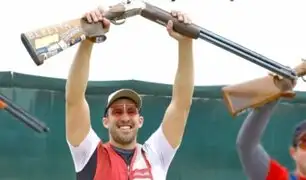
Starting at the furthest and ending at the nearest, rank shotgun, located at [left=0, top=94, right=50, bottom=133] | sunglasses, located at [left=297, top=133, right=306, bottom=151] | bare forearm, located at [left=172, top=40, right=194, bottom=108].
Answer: bare forearm, located at [left=172, top=40, right=194, bottom=108] < shotgun, located at [left=0, top=94, right=50, bottom=133] < sunglasses, located at [left=297, top=133, right=306, bottom=151]

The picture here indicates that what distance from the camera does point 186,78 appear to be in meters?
2.71

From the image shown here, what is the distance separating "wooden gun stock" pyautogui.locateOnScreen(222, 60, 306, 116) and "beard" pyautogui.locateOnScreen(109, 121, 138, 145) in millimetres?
370

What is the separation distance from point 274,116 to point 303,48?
0.47 meters

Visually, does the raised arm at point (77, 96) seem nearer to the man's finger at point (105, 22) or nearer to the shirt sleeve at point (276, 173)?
the man's finger at point (105, 22)

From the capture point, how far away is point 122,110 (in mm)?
2641

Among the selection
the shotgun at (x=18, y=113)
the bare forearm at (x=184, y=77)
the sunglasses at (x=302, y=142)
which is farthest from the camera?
the bare forearm at (x=184, y=77)

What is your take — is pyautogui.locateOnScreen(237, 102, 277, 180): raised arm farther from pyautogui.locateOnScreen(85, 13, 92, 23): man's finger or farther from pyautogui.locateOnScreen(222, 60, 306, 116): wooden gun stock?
pyautogui.locateOnScreen(85, 13, 92, 23): man's finger

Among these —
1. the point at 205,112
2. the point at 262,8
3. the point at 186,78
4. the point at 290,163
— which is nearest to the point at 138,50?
the point at 205,112

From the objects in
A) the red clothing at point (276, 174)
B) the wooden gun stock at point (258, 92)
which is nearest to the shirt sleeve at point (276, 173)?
the red clothing at point (276, 174)

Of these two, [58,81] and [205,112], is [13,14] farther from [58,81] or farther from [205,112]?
[205,112]

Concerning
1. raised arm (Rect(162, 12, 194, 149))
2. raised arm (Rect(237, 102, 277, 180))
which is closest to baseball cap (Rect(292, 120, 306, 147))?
raised arm (Rect(237, 102, 277, 180))

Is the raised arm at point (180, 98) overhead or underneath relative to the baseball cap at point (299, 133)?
overhead

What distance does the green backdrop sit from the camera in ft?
12.7

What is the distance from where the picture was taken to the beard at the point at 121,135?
102 inches
